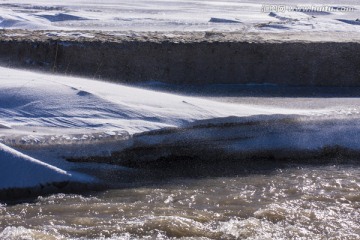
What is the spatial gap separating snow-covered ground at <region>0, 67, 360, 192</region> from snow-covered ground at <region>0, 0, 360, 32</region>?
386 centimetres

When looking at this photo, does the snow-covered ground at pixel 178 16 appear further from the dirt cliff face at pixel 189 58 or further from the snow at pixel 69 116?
the snow at pixel 69 116

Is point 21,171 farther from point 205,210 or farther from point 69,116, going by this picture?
point 205,210

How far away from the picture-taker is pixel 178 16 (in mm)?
17125

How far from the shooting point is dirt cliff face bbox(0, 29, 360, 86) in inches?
411

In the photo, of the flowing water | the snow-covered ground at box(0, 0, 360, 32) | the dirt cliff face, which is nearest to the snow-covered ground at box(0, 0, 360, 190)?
the flowing water

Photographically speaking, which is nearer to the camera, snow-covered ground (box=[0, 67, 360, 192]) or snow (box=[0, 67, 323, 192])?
snow (box=[0, 67, 323, 192])

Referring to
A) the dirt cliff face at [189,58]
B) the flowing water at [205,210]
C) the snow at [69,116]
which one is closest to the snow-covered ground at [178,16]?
the dirt cliff face at [189,58]

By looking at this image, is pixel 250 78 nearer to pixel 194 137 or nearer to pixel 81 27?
pixel 194 137

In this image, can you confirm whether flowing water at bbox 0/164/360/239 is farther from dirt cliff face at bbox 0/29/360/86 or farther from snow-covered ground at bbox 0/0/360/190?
dirt cliff face at bbox 0/29/360/86

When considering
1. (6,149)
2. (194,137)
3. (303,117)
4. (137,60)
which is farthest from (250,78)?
(6,149)

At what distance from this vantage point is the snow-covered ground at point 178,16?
48.7 feet

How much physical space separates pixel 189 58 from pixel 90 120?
3532 mm

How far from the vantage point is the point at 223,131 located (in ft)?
25.7

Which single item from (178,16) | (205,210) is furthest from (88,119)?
(178,16)
